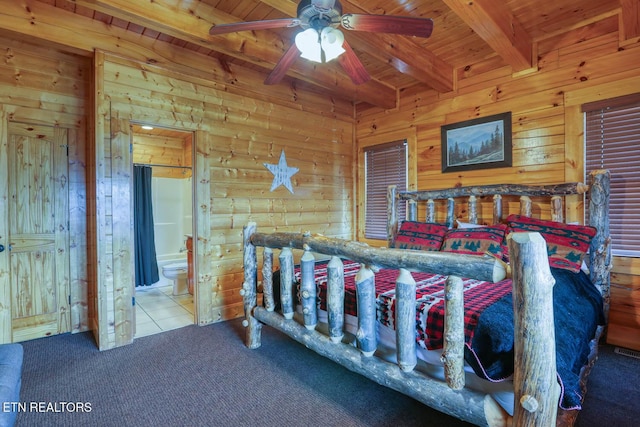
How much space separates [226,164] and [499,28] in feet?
8.70

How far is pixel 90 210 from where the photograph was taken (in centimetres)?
300

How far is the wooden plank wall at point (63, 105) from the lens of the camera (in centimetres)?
267

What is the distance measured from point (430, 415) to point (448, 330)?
79 centimetres

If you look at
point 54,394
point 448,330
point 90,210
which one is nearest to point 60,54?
point 90,210

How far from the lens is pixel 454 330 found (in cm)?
127

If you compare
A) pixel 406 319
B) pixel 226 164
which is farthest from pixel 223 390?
pixel 226 164

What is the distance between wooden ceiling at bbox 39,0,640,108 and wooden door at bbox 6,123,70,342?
3.92ft

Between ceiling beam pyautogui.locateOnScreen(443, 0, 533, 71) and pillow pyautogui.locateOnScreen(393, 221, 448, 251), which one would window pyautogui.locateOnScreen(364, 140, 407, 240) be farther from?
ceiling beam pyautogui.locateOnScreen(443, 0, 533, 71)

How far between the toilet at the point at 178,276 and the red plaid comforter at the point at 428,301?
2519mm

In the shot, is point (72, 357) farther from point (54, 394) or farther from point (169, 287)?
point (169, 287)

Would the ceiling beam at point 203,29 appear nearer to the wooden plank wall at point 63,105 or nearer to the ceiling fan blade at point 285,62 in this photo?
the ceiling fan blade at point 285,62

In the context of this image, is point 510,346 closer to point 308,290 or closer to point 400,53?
point 308,290

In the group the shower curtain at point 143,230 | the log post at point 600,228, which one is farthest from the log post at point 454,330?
the shower curtain at point 143,230

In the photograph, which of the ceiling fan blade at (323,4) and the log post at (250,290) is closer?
the ceiling fan blade at (323,4)
